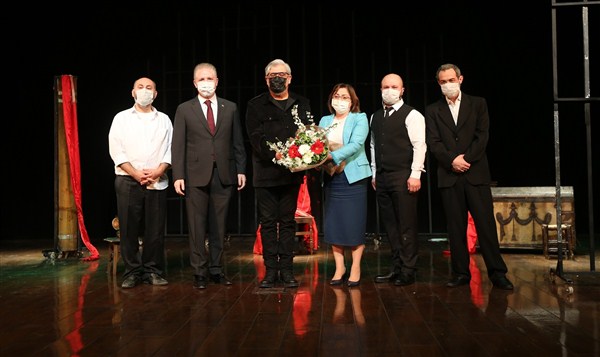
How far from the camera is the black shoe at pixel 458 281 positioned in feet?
12.7

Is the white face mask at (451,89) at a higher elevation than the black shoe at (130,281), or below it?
higher

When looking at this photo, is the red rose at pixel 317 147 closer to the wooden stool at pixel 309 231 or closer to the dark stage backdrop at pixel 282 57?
the wooden stool at pixel 309 231

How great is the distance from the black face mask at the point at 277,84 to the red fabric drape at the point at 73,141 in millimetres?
2976

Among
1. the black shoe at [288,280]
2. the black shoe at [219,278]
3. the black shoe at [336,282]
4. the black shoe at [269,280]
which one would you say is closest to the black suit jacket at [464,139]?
the black shoe at [336,282]

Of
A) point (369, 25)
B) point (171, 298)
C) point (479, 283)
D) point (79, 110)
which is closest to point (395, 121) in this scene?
point (479, 283)

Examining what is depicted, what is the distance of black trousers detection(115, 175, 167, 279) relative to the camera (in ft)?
13.7

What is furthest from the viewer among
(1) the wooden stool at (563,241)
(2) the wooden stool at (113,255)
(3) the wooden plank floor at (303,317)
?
(1) the wooden stool at (563,241)

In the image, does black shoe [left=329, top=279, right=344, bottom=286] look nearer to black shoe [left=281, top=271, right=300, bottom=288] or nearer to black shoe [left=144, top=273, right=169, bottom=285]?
black shoe [left=281, top=271, right=300, bottom=288]

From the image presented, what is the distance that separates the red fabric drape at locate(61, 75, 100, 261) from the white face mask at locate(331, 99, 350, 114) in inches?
126

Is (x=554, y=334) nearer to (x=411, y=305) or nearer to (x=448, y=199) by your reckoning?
(x=411, y=305)

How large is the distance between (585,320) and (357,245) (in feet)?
5.17

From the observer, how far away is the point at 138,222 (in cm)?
425

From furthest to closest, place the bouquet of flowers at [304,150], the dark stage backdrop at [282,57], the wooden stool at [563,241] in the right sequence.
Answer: the dark stage backdrop at [282,57] < the wooden stool at [563,241] < the bouquet of flowers at [304,150]

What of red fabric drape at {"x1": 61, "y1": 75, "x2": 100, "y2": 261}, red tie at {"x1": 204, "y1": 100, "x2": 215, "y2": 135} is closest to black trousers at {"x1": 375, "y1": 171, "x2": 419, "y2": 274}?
red tie at {"x1": 204, "y1": 100, "x2": 215, "y2": 135}
